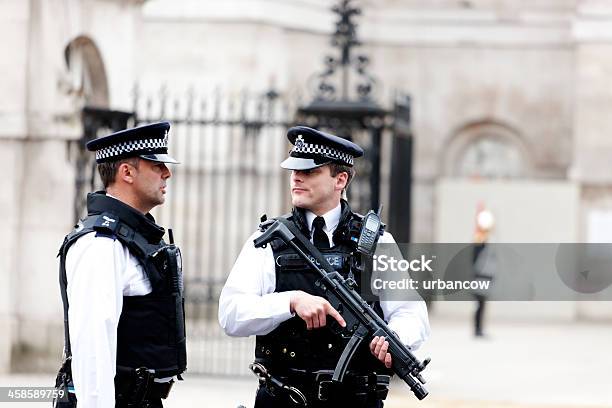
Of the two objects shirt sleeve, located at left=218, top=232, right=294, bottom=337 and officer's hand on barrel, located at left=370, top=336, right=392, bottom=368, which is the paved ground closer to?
shirt sleeve, located at left=218, top=232, right=294, bottom=337

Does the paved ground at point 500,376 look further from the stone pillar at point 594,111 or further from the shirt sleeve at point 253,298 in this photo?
the shirt sleeve at point 253,298

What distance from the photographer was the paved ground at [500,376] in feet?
41.2

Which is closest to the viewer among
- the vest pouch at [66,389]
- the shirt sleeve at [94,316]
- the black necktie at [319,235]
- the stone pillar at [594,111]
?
the shirt sleeve at [94,316]

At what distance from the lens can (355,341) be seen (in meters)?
5.70

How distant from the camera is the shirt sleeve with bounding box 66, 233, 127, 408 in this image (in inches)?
205

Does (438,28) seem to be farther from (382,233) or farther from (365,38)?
(382,233)

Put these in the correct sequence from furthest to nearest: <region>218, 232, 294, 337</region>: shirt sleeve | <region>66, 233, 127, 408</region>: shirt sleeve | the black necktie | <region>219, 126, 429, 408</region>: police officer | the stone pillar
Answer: the stone pillar, the black necktie, <region>219, 126, 429, 408</region>: police officer, <region>218, 232, 294, 337</region>: shirt sleeve, <region>66, 233, 127, 408</region>: shirt sleeve

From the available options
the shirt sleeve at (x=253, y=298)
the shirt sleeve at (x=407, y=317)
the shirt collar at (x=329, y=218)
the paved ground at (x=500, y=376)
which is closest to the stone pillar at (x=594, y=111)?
the paved ground at (x=500, y=376)

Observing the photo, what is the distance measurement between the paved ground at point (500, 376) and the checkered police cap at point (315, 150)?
198 inches

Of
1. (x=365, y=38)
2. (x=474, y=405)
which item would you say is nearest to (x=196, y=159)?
(x=365, y=38)

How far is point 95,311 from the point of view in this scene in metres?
5.25

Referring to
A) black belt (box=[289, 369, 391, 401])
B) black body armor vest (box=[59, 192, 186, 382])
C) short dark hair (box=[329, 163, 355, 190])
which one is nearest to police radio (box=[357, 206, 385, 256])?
short dark hair (box=[329, 163, 355, 190])

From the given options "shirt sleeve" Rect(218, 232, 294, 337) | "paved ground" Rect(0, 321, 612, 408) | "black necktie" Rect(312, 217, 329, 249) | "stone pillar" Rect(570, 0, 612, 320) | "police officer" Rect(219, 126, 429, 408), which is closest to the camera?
"shirt sleeve" Rect(218, 232, 294, 337)

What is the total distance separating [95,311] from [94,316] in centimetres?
2
